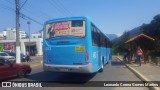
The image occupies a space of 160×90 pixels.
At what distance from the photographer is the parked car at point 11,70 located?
14.7m

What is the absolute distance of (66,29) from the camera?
14.2 meters

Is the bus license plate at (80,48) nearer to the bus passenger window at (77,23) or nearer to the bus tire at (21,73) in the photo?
the bus passenger window at (77,23)

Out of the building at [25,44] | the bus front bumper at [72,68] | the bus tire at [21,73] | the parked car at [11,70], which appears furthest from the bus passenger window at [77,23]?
the building at [25,44]

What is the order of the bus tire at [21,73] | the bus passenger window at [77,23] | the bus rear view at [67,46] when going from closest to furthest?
the bus rear view at [67,46] → the bus passenger window at [77,23] → the bus tire at [21,73]

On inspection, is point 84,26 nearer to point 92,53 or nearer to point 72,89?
point 92,53

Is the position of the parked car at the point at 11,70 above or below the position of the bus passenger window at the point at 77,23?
below

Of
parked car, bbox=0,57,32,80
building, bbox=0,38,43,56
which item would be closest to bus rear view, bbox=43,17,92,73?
parked car, bbox=0,57,32,80

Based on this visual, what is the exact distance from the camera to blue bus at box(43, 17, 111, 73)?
13734mm

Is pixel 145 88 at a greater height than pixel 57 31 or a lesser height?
lesser

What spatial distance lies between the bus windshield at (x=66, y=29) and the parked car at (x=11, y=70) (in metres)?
2.76

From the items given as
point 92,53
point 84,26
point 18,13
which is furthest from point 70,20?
point 18,13

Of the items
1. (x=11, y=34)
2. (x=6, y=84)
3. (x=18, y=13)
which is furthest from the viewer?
(x=11, y=34)

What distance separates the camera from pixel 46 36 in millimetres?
14734

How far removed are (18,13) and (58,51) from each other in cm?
1692
